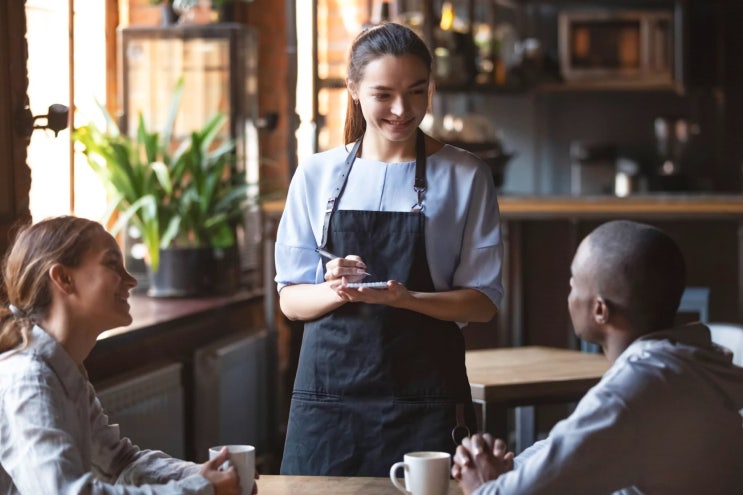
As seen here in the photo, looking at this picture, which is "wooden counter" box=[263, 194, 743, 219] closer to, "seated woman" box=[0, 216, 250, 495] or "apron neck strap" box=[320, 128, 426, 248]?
"apron neck strap" box=[320, 128, 426, 248]

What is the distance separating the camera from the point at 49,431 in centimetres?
156

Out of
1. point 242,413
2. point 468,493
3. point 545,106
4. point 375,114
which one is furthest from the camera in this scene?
point 545,106

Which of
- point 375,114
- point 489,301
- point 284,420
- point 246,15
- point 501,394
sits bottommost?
point 284,420

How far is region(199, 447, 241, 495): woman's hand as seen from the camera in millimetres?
1638

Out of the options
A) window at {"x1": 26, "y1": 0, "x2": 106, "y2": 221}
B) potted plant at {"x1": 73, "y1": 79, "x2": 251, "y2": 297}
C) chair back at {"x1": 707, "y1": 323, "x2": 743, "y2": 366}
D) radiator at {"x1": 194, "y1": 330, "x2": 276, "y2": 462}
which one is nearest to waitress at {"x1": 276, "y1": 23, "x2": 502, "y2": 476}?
window at {"x1": 26, "y1": 0, "x2": 106, "y2": 221}

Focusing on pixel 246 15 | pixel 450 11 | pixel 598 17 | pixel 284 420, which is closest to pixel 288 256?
pixel 284 420

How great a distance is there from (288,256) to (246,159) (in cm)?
276

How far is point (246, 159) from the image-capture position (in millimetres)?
5008

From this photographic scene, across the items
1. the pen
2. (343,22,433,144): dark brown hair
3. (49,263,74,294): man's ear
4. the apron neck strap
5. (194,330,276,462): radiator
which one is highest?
(343,22,433,144): dark brown hair

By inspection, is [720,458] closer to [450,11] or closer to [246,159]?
[246,159]

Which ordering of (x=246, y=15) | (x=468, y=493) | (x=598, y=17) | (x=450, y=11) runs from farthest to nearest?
(x=598, y=17), (x=450, y=11), (x=246, y=15), (x=468, y=493)

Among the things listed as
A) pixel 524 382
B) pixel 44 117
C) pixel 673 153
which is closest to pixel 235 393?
pixel 524 382

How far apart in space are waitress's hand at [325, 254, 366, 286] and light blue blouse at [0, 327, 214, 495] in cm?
47

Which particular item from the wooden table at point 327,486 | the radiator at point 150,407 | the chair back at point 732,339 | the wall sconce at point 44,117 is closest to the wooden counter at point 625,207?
the chair back at point 732,339
